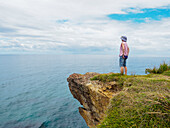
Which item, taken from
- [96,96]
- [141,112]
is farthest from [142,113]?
[96,96]

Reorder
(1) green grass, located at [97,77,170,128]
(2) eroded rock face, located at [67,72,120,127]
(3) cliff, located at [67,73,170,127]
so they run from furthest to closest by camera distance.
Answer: (2) eroded rock face, located at [67,72,120,127]
(3) cliff, located at [67,73,170,127]
(1) green grass, located at [97,77,170,128]

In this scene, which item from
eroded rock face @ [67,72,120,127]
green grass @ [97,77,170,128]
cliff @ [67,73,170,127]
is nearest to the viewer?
green grass @ [97,77,170,128]

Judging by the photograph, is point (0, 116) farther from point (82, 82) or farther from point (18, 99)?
point (82, 82)

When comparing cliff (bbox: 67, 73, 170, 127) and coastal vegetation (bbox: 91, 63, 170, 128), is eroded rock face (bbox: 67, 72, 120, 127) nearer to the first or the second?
cliff (bbox: 67, 73, 170, 127)

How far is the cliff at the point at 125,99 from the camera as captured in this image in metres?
4.57

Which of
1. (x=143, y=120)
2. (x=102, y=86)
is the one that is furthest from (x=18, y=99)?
(x=143, y=120)

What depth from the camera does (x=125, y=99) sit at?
6.33 m

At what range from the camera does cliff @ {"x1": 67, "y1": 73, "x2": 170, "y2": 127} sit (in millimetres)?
4566

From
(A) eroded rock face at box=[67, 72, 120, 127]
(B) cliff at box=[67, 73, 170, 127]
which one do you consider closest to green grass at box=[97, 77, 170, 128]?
(B) cliff at box=[67, 73, 170, 127]

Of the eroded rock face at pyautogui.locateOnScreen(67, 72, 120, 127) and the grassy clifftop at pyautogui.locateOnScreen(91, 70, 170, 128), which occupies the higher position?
the grassy clifftop at pyautogui.locateOnScreen(91, 70, 170, 128)

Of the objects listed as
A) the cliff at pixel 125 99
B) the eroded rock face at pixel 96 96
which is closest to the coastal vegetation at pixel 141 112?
the cliff at pixel 125 99

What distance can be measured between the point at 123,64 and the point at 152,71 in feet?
16.0

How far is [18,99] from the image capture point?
31969 mm

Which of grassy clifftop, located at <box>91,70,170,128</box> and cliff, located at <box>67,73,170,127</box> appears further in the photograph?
cliff, located at <box>67,73,170,127</box>
